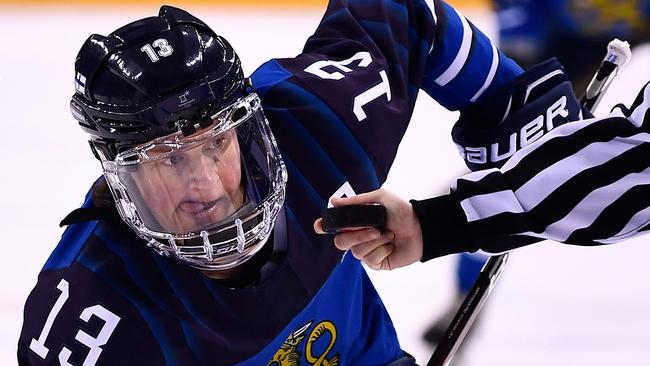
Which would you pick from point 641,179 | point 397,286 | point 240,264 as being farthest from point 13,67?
point 641,179

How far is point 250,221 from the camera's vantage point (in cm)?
173

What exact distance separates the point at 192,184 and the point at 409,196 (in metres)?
1.46

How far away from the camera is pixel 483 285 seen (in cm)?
228

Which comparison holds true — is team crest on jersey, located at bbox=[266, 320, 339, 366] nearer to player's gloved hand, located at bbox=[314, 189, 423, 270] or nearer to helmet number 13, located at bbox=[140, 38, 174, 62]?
player's gloved hand, located at bbox=[314, 189, 423, 270]

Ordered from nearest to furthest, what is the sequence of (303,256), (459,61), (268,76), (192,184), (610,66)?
(192,184), (303,256), (268,76), (459,61), (610,66)

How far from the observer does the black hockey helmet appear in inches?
64.9

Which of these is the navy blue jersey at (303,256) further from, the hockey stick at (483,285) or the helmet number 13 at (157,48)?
the helmet number 13 at (157,48)

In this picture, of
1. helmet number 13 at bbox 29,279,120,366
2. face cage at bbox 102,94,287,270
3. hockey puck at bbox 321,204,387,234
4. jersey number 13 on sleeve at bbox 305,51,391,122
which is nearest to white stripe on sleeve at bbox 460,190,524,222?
hockey puck at bbox 321,204,387,234

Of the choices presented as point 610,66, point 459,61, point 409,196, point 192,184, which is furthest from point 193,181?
point 409,196

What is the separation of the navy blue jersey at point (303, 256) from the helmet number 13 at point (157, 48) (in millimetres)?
280

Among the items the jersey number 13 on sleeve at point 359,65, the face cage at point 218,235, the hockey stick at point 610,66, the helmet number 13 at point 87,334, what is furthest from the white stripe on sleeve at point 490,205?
the hockey stick at point 610,66

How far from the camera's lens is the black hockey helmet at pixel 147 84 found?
165cm

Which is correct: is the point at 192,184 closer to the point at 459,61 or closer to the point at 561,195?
the point at 561,195

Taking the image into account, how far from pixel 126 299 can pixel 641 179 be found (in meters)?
0.78
